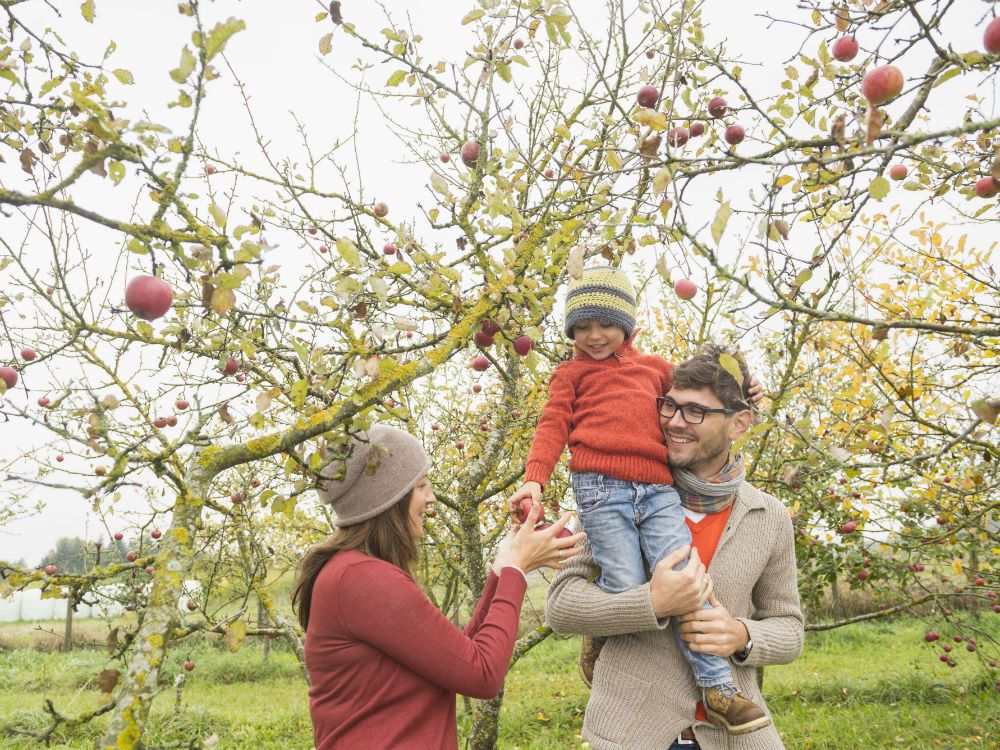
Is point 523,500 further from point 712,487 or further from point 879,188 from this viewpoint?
point 879,188

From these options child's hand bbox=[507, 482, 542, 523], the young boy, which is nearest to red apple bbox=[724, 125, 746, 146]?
the young boy

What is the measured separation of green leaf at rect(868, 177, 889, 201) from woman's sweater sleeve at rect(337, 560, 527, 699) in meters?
1.37

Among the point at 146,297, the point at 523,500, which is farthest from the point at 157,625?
the point at 523,500

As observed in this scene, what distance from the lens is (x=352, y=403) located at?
1.80 m

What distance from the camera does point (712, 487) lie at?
2029 millimetres

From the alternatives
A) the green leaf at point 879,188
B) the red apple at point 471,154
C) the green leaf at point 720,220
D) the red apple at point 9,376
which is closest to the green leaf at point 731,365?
the green leaf at point 720,220

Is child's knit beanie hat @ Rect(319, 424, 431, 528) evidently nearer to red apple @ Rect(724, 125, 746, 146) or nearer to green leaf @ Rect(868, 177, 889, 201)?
green leaf @ Rect(868, 177, 889, 201)

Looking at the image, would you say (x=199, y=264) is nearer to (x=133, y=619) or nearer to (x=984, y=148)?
(x=133, y=619)

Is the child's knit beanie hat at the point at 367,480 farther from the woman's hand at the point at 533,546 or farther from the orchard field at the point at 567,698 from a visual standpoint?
the orchard field at the point at 567,698

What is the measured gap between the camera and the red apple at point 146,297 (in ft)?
5.17

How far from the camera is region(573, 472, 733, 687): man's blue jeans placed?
2.02m

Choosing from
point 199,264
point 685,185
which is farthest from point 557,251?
point 199,264

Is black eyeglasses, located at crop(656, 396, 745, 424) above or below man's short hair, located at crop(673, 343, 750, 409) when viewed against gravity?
below

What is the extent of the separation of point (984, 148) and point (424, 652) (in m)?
2.93
